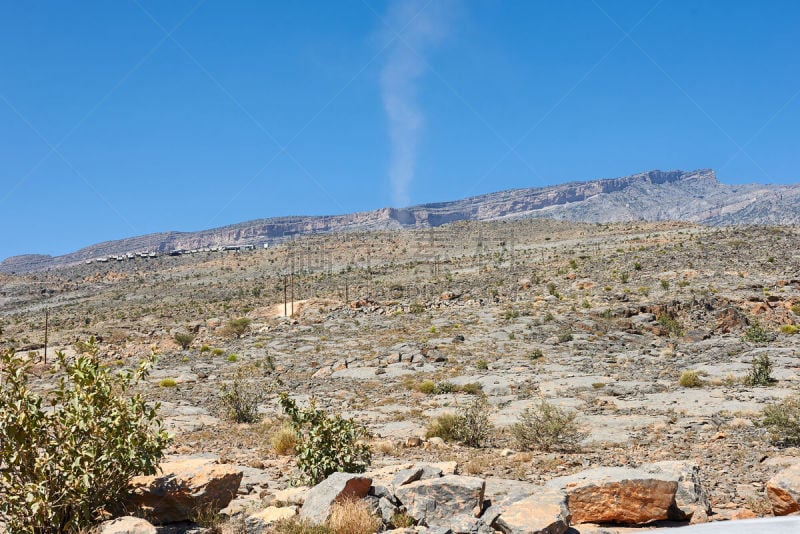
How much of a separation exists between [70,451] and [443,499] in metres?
3.92

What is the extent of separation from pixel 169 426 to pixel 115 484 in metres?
6.96

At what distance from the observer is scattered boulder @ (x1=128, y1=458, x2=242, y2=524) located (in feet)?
20.7

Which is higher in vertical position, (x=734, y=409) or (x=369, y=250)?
(x=369, y=250)

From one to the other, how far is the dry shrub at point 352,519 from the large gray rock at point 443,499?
1.54 feet

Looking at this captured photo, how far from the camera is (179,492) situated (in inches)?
253

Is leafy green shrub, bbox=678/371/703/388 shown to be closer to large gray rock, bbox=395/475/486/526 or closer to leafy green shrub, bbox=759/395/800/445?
leafy green shrub, bbox=759/395/800/445

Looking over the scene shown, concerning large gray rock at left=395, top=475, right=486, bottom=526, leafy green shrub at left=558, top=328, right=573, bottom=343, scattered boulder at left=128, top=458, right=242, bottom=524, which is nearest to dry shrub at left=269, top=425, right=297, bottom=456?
scattered boulder at left=128, top=458, right=242, bottom=524

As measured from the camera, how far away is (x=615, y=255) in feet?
155

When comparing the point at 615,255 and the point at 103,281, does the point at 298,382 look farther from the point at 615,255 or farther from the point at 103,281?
the point at 103,281

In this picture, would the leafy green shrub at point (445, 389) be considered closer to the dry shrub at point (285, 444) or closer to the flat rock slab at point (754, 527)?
the dry shrub at point (285, 444)

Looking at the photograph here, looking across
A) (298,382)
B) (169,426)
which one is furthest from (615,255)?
(169,426)

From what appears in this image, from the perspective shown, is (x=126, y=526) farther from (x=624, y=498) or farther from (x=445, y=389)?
(x=445, y=389)

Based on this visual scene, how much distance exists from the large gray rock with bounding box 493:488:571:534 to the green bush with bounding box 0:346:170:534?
12.7 feet

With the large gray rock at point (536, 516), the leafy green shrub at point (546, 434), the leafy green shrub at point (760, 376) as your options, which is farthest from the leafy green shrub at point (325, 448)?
the leafy green shrub at point (760, 376)
